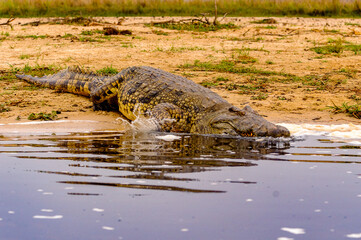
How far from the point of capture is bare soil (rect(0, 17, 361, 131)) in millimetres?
7895

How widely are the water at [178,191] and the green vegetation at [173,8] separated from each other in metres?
17.4

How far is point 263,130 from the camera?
593 cm

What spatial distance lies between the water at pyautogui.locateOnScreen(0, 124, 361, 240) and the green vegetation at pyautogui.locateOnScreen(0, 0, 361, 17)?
687 inches

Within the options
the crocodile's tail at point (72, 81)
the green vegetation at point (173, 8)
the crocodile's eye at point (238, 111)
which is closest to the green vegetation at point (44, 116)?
the crocodile's tail at point (72, 81)

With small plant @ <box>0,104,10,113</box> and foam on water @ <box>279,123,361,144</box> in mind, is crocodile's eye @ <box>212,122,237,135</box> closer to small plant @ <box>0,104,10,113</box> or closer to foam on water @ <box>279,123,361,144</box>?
foam on water @ <box>279,123,361,144</box>

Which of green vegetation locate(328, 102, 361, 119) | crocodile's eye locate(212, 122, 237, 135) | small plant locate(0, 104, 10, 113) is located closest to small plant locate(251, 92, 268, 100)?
green vegetation locate(328, 102, 361, 119)

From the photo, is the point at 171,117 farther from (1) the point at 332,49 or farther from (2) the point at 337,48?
(1) the point at 332,49

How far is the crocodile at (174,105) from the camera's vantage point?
20.1 feet

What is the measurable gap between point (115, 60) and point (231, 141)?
5.50 metres

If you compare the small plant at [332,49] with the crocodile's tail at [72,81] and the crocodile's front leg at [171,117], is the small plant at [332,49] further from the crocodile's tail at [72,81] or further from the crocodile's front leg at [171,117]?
the crocodile's front leg at [171,117]

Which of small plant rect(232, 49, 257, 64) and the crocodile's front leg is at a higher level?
small plant rect(232, 49, 257, 64)

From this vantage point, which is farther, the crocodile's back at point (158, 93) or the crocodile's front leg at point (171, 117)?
the crocodile's back at point (158, 93)

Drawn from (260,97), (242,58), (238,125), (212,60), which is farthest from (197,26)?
(238,125)

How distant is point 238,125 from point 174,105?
3.22 feet
